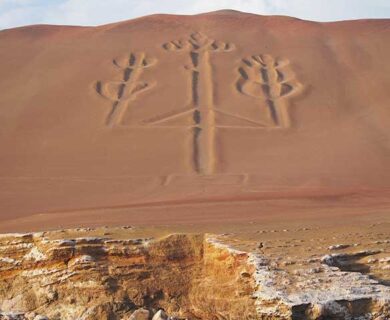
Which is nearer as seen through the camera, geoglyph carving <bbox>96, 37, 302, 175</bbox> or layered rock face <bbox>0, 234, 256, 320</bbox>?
layered rock face <bbox>0, 234, 256, 320</bbox>

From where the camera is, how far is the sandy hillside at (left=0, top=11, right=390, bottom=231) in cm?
1872

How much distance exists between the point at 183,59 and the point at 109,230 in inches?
989

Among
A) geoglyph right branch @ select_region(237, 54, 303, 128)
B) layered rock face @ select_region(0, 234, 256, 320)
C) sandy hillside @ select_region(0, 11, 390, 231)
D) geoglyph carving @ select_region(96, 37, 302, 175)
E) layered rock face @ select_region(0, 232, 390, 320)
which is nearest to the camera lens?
layered rock face @ select_region(0, 232, 390, 320)

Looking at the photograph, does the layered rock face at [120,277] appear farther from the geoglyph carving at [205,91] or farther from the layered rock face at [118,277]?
the geoglyph carving at [205,91]

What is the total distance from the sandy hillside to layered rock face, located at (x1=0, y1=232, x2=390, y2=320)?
17.4 feet

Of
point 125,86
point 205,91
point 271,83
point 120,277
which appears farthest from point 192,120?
point 120,277

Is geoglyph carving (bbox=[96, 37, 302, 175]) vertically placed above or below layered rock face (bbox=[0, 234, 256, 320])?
above

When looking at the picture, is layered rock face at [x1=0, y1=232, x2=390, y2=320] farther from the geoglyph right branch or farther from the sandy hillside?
the geoglyph right branch

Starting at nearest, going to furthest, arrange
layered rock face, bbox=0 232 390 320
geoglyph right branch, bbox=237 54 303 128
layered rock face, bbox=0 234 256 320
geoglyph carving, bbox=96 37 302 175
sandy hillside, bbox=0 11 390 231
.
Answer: layered rock face, bbox=0 232 390 320
layered rock face, bbox=0 234 256 320
sandy hillside, bbox=0 11 390 231
geoglyph carving, bbox=96 37 302 175
geoglyph right branch, bbox=237 54 303 128

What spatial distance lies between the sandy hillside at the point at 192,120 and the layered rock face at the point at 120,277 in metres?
5.29

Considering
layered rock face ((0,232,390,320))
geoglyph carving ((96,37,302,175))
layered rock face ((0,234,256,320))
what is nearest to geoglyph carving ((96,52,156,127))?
geoglyph carving ((96,37,302,175))

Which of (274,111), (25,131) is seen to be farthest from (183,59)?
(25,131)

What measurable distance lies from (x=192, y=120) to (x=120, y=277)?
19.6 m

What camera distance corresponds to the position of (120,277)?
315 inches
